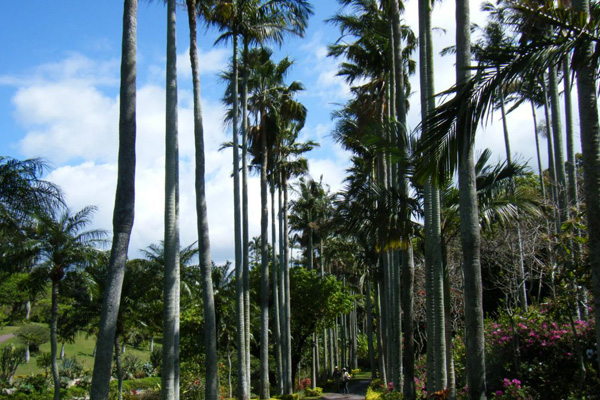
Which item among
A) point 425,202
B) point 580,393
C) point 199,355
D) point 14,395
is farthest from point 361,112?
point 14,395

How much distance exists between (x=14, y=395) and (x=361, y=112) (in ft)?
77.2

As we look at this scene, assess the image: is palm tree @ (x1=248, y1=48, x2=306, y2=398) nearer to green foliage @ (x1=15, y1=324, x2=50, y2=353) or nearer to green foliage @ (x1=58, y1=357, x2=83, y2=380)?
green foliage @ (x1=58, y1=357, x2=83, y2=380)

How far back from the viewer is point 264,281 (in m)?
25.0

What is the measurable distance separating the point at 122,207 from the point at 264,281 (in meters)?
17.6

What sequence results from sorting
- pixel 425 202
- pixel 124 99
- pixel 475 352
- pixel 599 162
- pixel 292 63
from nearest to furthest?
1. pixel 599 162
2. pixel 475 352
3. pixel 124 99
4. pixel 425 202
5. pixel 292 63

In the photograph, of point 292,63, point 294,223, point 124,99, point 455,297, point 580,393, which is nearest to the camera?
point 124,99

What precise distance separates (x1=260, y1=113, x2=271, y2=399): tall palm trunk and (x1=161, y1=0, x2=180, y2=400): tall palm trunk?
1190cm

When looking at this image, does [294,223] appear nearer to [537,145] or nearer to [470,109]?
[537,145]

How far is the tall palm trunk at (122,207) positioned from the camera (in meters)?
7.21

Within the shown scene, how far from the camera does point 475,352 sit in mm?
7086

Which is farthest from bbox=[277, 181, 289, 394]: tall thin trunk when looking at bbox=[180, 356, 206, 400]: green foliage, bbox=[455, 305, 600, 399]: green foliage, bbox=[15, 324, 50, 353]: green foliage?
bbox=[15, 324, 50, 353]: green foliage

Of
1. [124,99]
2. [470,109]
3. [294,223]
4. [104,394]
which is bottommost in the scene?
[104,394]

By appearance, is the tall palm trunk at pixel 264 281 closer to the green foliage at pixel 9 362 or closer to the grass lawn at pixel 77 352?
the green foliage at pixel 9 362

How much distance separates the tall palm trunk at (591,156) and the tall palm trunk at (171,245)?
896 centimetres
